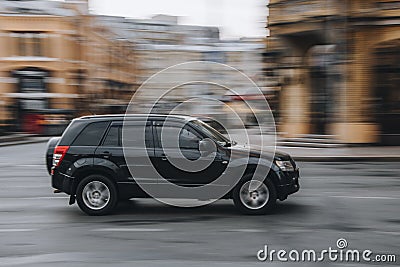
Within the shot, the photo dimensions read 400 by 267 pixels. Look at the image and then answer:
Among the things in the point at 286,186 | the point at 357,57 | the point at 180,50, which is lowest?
the point at 286,186

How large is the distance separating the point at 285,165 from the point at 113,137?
9.47 feet

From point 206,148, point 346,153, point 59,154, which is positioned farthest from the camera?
point 346,153

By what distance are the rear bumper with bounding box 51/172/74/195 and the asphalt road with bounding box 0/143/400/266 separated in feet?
1.52

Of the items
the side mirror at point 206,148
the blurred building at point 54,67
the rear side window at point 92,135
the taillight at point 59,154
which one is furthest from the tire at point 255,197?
the blurred building at point 54,67

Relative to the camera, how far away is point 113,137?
A: 1049 cm

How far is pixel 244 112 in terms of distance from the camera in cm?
4906

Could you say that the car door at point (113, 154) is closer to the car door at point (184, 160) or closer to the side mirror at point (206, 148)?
the car door at point (184, 160)

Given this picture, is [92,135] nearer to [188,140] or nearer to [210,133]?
[188,140]

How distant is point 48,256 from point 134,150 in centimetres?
291

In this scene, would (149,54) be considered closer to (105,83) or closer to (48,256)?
(105,83)

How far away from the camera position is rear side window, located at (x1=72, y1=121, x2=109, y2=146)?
10492 millimetres

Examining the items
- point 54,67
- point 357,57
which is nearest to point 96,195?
point 357,57

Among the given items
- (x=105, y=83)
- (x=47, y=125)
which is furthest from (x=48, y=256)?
(x=105, y=83)

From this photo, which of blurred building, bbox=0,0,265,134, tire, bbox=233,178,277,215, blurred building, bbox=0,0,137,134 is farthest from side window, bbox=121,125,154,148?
blurred building, bbox=0,0,137,134
